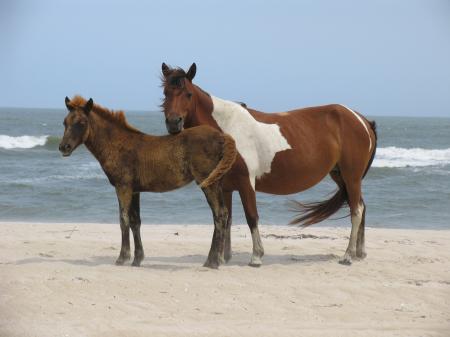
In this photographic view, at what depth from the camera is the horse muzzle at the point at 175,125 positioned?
628cm

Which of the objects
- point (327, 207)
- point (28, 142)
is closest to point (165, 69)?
point (327, 207)

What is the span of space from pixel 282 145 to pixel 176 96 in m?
1.24

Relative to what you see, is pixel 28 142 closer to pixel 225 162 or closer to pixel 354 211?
pixel 354 211

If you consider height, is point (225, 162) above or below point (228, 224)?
above

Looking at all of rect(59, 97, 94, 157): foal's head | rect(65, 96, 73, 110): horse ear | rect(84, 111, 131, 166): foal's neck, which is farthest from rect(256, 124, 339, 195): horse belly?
rect(65, 96, 73, 110): horse ear

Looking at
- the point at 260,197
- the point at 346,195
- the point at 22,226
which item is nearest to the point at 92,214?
the point at 22,226

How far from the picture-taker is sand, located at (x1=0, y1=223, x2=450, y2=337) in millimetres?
4761

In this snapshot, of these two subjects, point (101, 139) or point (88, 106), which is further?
point (101, 139)

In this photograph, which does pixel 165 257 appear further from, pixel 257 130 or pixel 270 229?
pixel 270 229

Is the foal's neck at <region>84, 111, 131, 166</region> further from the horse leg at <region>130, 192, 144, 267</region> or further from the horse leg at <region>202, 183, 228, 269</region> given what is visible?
the horse leg at <region>202, 183, 228, 269</region>

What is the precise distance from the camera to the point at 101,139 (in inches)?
255

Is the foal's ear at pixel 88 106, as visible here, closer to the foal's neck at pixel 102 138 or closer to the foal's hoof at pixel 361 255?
the foal's neck at pixel 102 138

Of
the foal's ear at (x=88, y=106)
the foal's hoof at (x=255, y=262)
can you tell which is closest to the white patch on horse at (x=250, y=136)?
the foal's hoof at (x=255, y=262)

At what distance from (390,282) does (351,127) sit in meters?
1.77
